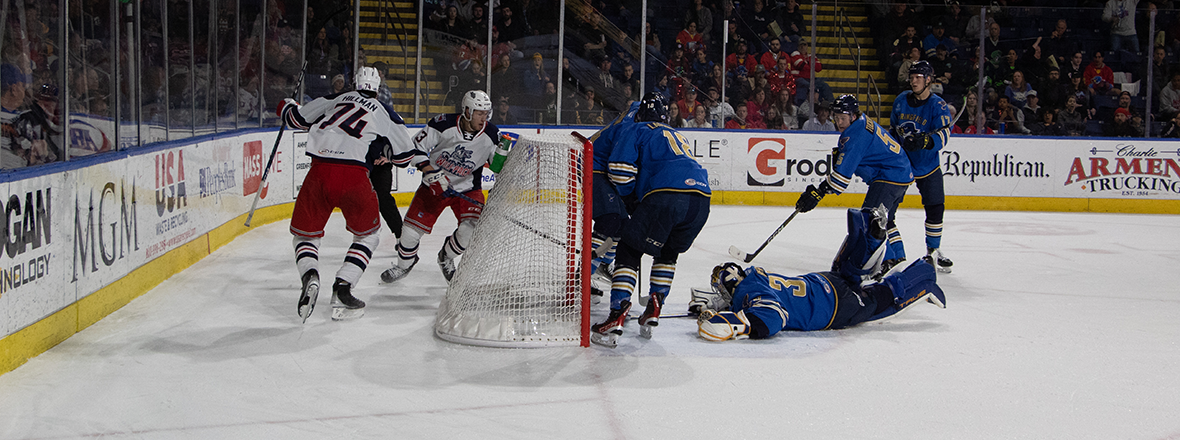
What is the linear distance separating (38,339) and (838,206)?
306 inches

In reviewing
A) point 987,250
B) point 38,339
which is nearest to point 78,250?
point 38,339

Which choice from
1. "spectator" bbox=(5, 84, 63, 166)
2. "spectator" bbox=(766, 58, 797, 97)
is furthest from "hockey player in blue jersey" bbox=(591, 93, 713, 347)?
"spectator" bbox=(766, 58, 797, 97)

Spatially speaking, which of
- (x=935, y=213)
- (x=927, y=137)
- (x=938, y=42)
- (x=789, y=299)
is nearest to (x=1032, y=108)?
(x=938, y=42)

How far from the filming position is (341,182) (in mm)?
4117

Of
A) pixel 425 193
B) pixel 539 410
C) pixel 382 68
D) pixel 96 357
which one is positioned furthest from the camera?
pixel 382 68

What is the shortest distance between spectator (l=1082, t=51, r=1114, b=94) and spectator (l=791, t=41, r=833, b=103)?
2.63 meters

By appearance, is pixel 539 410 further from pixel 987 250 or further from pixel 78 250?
pixel 987 250

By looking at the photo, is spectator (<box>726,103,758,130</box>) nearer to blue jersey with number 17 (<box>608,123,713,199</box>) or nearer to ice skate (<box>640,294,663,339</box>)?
blue jersey with number 17 (<box>608,123,713,199</box>)

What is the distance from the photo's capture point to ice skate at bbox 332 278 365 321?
13.6ft

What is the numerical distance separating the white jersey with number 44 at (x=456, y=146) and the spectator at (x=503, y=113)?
460cm

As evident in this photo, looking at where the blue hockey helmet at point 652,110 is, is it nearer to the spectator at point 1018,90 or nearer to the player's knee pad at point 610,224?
the player's knee pad at point 610,224

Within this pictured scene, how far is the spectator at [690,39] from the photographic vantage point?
9.90 meters

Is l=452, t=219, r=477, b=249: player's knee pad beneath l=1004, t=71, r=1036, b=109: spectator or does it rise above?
beneath

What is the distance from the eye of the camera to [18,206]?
3199 millimetres
